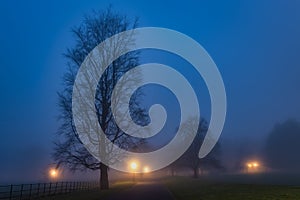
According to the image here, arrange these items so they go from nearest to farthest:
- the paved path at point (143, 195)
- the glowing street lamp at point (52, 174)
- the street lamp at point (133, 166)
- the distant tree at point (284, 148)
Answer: the paved path at point (143, 195)
the glowing street lamp at point (52, 174)
the street lamp at point (133, 166)
the distant tree at point (284, 148)

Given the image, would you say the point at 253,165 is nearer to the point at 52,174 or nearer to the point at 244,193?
the point at 52,174

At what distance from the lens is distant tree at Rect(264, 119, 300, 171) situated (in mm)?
135625

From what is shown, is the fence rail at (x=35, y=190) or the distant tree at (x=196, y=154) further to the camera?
the distant tree at (x=196, y=154)

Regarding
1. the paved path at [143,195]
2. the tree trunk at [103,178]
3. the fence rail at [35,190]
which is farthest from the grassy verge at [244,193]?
the fence rail at [35,190]

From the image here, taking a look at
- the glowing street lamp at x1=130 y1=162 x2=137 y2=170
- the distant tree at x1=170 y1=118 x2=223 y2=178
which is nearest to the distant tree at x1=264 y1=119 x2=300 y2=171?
the distant tree at x1=170 y1=118 x2=223 y2=178

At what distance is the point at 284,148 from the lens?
137 meters

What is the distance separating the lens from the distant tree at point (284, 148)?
13562 centimetres

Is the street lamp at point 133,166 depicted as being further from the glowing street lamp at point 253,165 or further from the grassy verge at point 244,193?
the glowing street lamp at point 253,165

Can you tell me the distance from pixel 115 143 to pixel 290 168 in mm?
112451

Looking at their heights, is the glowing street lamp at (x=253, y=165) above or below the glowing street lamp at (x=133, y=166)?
above

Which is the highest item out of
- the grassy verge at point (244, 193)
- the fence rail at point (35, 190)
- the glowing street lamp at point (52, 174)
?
the glowing street lamp at point (52, 174)

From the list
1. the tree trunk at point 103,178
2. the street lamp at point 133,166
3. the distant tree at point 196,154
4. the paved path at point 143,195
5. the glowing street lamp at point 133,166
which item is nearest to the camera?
the paved path at point 143,195

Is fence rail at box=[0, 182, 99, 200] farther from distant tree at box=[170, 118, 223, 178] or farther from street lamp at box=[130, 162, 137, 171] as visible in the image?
distant tree at box=[170, 118, 223, 178]

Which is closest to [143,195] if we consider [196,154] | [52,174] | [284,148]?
[52,174]
